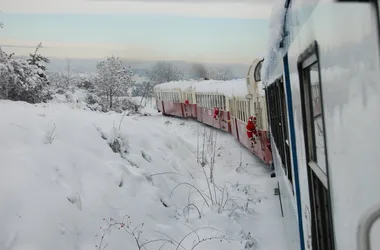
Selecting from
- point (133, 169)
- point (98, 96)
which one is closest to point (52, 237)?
point (133, 169)

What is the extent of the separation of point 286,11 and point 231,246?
3.89 m

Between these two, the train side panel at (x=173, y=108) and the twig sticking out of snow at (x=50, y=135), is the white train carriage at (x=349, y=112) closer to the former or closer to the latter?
the twig sticking out of snow at (x=50, y=135)

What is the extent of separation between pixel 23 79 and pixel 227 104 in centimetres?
790

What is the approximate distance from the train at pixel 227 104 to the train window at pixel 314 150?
701 centimetres

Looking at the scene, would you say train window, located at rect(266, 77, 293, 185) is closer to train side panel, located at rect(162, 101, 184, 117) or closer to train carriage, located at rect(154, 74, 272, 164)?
train carriage, located at rect(154, 74, 272, 164)

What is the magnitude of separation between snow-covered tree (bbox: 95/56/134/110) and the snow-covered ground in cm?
2199

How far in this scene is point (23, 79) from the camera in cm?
1661

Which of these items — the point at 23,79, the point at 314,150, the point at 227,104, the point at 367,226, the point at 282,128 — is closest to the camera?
the point at 367,226

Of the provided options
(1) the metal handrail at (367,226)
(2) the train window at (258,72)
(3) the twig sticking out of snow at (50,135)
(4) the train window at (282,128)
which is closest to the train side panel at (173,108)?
(2) the train window at (258,72)

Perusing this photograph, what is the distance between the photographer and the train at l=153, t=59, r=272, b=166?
383 inches

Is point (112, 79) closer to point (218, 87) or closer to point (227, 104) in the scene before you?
point (218, 87)

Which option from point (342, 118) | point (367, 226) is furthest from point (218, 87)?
point (367, 226)

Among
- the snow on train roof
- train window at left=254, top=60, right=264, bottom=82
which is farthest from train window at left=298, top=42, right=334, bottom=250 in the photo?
the snow on train roof

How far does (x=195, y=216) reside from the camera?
22.9 ft
